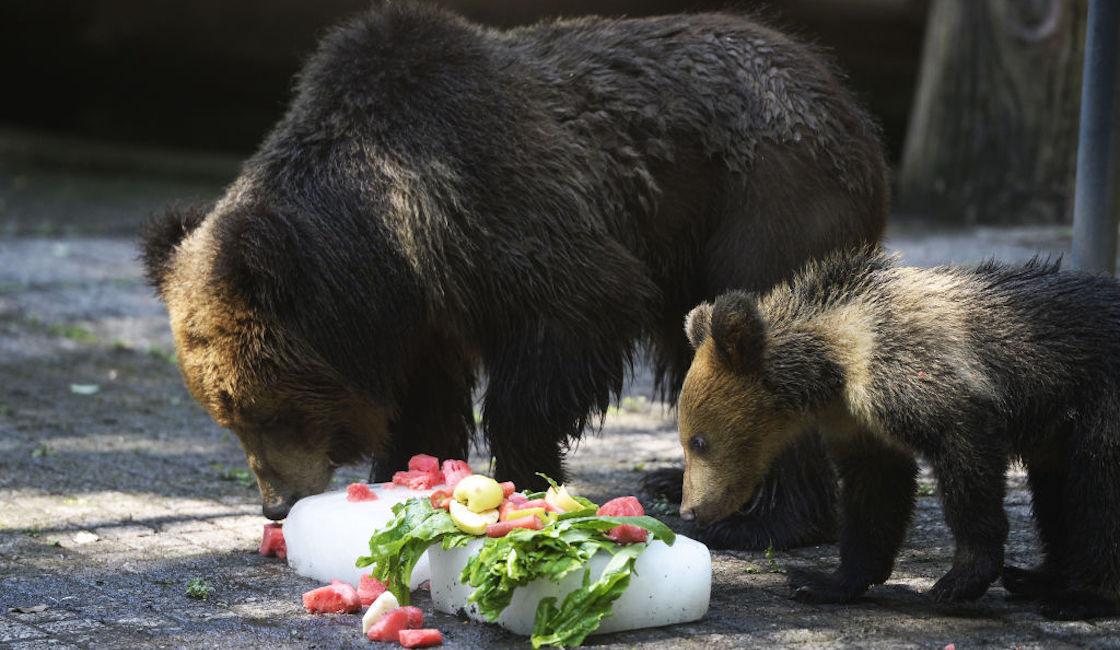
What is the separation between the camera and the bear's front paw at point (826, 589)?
4.86m

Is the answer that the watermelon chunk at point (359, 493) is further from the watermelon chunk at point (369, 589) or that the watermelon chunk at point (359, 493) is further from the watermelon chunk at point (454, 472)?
the watermelon chunk at point (369, 589)

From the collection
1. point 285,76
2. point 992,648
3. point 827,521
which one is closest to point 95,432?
point 827,521

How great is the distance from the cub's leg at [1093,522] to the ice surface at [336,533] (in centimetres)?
219

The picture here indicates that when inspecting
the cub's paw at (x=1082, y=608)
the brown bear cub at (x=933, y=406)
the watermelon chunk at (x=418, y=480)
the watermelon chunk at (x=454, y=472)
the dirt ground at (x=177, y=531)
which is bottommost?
the dirt ground at (x=177, y=531)

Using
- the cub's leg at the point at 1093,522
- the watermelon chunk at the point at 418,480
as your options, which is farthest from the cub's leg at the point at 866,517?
the watermelon chunk at the point at 418,480

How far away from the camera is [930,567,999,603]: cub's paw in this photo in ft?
14.7

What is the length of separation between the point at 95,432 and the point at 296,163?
102 inches

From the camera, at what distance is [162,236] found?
5.80m

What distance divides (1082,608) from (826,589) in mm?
835

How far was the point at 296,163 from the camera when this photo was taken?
5668mm

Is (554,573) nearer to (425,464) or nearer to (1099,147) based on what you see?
(425,464)

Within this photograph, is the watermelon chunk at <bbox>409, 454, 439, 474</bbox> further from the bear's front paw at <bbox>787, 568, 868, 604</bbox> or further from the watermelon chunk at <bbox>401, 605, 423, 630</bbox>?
the bear's front paw at <bbox>787, 568, 868, 604</bbox>

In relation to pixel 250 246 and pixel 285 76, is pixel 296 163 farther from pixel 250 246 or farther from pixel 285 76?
pixel 285 76

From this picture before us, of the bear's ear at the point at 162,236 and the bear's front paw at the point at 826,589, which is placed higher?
the bear's ear at the point at 162,236
